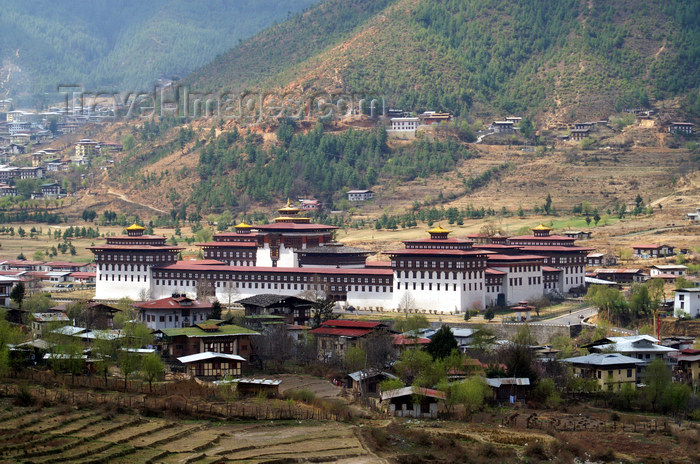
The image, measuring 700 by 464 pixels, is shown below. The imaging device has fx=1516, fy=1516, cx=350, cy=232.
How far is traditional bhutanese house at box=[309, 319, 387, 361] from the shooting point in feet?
315

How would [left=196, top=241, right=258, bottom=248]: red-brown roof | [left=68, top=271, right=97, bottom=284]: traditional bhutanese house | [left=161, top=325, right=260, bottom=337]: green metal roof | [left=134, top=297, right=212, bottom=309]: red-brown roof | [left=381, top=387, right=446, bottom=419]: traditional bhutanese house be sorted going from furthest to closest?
[left=68, top=271, right=97, bottom=284]: traditional bhutanese house, [left=196, top=241, right=258, bottom=248]: red-brown roof, [left=134, top=297, right=212, bottom=309]: red-brown roof, [left=161, top=325, right=260, bottom=337]: green metal roof, [left=381, top=387, right=446, bottom=419]: traditional bhutanese house

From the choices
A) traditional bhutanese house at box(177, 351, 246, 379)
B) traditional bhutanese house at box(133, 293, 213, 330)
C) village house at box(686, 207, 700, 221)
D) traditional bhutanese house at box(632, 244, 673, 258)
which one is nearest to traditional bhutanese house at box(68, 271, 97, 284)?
traditional bhutanese house at box(133, 293, 213, 330)

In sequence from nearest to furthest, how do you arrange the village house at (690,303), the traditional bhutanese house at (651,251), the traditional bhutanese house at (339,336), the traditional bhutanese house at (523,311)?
the traditional bhutanese house at (339,336)
the village house at (690,303)
the traditional bhutanese house at (523,311)
the traditional bhutanese house at (651,251)

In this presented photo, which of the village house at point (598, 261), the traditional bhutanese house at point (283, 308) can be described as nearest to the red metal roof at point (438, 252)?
the traditional bhutanese house at point (283, 308)

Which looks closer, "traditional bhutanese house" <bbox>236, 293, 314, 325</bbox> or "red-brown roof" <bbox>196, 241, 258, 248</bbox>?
"traditional bhutanese house" <bbox>236, 293, 314, 325</bbox>

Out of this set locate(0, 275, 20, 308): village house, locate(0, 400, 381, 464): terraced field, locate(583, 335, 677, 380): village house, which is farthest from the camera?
locate(0, 275, 20, 308): village house

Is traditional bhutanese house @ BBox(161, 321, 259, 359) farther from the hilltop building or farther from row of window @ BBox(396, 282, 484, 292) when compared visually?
row of window @ BBox(396, 282, 484, 292)

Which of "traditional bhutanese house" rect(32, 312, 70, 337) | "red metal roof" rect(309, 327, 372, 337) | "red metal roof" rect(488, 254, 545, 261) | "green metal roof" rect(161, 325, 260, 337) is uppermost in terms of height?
"red metal roof" rect(488, 254, 545, 261)

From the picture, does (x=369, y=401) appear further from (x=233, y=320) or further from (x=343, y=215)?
(x=343, y=215)

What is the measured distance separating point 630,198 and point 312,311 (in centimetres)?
7261

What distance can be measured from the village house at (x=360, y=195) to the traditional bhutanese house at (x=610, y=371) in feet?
327

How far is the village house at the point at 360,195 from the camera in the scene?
188m

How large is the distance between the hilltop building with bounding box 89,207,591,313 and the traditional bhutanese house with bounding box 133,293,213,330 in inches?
727

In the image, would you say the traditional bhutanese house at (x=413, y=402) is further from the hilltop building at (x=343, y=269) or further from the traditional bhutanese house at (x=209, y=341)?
the hilltop building at (x=343, y=269)
